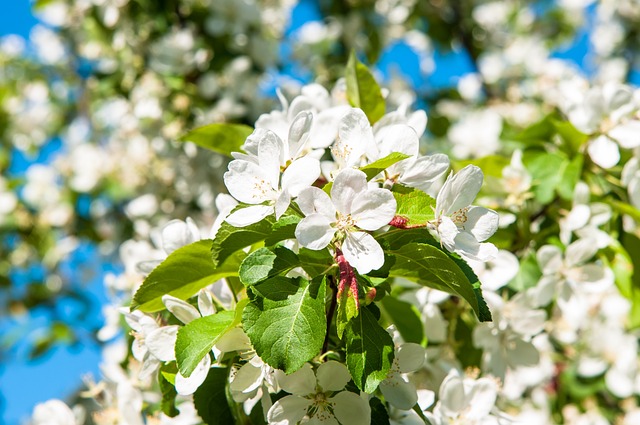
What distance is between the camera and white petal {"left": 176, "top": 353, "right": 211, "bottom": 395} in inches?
46.3

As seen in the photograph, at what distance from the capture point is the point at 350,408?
1.17 m

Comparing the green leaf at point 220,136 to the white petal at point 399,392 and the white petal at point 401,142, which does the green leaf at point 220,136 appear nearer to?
the white petal at point 401,142

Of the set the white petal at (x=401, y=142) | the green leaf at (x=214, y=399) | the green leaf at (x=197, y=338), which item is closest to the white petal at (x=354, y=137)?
the white petal at (x=401, y=142)

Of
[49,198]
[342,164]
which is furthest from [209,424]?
[49,198]

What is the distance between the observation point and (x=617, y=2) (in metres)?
4.90

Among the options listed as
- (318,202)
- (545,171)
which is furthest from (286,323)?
(545,171)

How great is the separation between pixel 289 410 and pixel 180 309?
0.28 metres

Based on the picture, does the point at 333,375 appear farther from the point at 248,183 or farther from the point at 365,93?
the point at 365,93

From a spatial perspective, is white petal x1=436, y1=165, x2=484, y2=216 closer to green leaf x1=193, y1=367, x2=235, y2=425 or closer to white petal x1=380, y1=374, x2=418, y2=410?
white petal x1=380, y1=374, x2=418, y2=410

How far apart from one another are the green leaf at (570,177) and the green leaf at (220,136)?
811 mm

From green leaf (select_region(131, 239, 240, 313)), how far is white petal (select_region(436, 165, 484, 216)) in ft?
1.35

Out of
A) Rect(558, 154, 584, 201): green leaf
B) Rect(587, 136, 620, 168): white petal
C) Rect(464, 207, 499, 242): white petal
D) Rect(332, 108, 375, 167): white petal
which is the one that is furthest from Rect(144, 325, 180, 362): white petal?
Rect(587, 136, 620, 168): white petal

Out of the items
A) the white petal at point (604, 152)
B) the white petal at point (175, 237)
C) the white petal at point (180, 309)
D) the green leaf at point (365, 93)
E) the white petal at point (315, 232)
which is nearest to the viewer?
the white petal at point (315, 232)

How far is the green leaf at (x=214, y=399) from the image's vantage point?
50.6 inches
